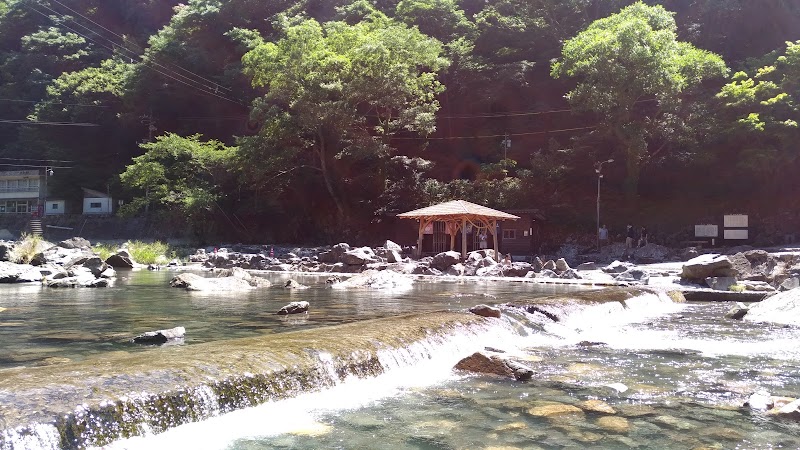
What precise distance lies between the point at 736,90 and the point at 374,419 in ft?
99.1

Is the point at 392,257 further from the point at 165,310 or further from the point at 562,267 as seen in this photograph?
the point at 165,310

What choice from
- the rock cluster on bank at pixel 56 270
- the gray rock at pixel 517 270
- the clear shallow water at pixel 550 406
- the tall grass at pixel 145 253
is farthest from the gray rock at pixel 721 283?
the tall grass at pixel 145 253

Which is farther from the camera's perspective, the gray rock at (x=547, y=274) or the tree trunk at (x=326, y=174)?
the tree trunk at (x=326, y=174)

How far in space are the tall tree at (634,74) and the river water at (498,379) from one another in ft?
60.6

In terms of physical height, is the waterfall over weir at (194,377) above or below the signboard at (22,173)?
below

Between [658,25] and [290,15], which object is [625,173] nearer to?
[658,25]

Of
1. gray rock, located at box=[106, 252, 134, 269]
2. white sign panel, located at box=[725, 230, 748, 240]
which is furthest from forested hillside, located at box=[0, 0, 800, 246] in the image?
gray rock, located at box=[106, 252, 134, 269]

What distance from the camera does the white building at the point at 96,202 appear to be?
1985 inches

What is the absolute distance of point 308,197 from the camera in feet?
127

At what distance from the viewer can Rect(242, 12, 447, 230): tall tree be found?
31844mm

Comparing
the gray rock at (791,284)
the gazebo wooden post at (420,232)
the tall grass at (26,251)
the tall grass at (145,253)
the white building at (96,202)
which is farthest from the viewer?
the white building at (96,202)

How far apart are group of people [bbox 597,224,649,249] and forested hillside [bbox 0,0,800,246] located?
1186 millimetres

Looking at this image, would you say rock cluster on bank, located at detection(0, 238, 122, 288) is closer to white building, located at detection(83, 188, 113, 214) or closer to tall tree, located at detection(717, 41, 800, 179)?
tall tree, located at detection(717, 41, 800, 179)

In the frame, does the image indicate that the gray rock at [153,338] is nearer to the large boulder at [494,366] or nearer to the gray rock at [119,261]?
the large boulder at [494,366]
